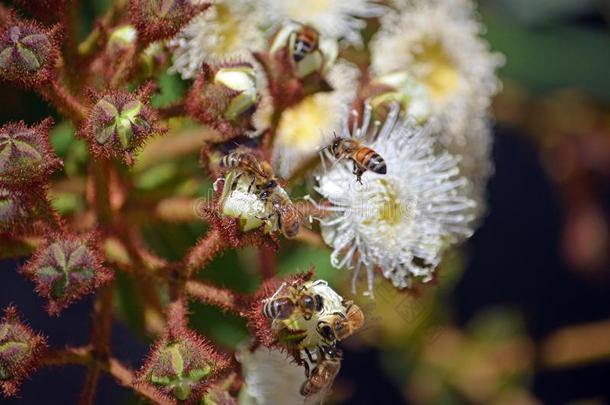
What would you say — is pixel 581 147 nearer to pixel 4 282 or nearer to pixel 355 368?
pixel 355 368

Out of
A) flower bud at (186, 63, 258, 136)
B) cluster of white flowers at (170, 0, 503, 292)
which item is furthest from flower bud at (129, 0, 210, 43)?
cluster of white flowers at (170, 0, 503, 292)

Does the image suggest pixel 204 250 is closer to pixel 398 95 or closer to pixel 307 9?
pixel 398 95

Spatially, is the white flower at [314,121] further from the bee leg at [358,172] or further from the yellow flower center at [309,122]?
the bee leg at [358,172]

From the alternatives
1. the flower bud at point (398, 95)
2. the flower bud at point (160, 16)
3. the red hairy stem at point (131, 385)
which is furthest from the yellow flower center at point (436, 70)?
the red hairy stem at point (131, 385)

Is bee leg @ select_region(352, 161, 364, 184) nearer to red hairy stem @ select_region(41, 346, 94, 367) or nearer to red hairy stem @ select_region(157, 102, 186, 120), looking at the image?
red hairy stem @ select_region(157, 102, 186, 120)

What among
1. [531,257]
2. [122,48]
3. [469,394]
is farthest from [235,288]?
[531,257]

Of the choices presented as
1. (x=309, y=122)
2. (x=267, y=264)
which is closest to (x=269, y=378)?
(x=267, y=264)
